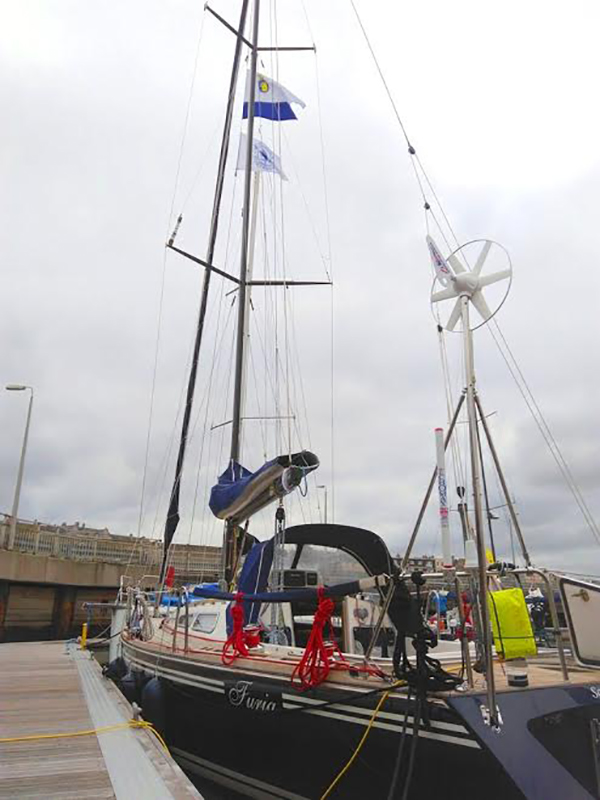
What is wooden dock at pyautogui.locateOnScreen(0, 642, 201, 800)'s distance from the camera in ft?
13.4

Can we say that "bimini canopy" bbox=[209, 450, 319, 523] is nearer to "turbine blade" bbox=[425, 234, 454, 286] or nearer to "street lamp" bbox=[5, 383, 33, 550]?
"turbine blade" bbox=[425, 234, 454, 286]

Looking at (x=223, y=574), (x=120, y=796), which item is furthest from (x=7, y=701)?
(x=120, y=796)

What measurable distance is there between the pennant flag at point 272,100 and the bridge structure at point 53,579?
13449mm

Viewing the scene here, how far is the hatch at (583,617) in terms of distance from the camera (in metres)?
4.87

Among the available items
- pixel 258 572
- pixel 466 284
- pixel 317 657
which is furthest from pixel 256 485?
pixel 466 284

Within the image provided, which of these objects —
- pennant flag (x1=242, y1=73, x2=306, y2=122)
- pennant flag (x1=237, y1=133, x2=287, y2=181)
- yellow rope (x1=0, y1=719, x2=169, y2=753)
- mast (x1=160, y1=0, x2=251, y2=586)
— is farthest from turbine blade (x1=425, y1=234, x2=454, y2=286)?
pennant flag (x1=242, y1=73, x2=306, y2=122)

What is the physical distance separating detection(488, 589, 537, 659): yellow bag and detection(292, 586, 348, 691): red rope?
4.79 ft

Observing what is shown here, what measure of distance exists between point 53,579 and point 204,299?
15.6m

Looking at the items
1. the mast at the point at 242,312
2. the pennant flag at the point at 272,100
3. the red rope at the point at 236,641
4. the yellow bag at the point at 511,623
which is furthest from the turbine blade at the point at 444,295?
the pennant flag at the point at 272,100

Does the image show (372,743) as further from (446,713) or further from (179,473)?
(179,473)

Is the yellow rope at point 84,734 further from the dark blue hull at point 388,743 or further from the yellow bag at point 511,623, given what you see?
the yellow bag at point 511,623

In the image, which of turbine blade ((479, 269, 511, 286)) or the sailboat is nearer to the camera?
the sailboat

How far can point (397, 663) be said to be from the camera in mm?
4227

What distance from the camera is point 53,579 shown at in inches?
900
